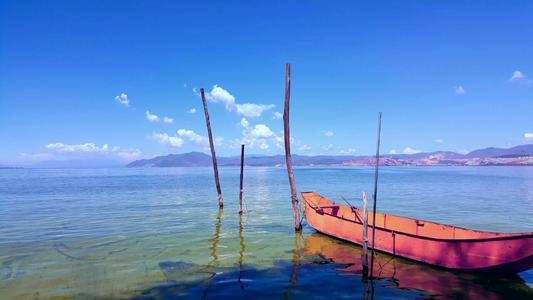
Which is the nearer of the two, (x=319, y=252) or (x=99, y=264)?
(x=99, y=264)

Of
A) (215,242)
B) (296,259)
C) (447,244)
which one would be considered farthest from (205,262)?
(447,244)

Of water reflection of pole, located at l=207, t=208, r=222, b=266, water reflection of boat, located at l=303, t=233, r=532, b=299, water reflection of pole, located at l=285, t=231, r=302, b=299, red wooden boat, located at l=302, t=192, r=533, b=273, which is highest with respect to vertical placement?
red wooden boat, located at l=302, t=192, r=533, b=273

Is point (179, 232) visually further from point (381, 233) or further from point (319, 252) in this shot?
point (381, 233)

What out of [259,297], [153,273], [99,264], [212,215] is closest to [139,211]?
[212,215]

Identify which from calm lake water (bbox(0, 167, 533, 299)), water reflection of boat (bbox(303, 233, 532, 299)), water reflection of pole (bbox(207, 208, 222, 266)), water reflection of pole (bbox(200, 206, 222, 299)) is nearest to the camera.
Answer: water reflection of boat (bbox(303, 233, 532, 299))

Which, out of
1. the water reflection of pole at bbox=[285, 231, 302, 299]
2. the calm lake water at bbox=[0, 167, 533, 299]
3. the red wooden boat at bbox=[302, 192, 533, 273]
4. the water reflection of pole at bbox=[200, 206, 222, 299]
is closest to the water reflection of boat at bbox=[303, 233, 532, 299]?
the calm lake water at bbox=[0, 167, 533, 299]

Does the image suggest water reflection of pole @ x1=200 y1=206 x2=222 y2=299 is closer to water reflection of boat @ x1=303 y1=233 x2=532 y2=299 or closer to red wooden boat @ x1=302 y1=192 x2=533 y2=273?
water reflection of boat @ x1=303 y1=233 x2=532 y2=299

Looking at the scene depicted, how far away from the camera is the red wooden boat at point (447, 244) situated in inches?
370

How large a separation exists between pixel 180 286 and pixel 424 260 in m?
8.10

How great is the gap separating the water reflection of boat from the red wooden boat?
313mm

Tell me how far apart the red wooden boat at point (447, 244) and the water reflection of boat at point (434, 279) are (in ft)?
1.03

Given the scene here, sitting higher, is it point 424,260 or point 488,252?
point 488,252

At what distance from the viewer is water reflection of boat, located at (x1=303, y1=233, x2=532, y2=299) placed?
9391 mm

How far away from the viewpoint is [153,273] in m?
11.4
